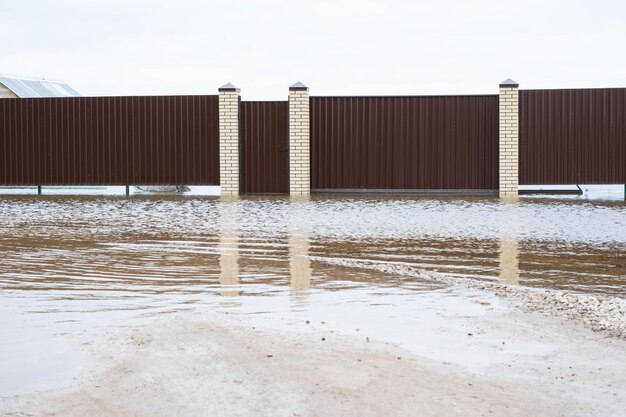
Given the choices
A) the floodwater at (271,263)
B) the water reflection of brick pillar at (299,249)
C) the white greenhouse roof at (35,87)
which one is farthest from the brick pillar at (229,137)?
the white greenhouse roof at (35,87)

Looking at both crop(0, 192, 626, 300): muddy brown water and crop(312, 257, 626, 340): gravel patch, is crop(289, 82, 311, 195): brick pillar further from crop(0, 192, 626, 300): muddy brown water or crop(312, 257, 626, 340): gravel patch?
crop(312, 257, 626, 340): gravel patch

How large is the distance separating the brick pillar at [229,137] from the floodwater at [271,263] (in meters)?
4.93

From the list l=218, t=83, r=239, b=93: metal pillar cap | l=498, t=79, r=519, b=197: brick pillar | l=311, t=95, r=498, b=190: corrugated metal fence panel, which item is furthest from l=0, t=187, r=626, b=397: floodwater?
l=218, t=83, r=239, b=93: metal pillar cap

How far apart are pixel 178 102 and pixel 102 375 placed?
1874 centimetres

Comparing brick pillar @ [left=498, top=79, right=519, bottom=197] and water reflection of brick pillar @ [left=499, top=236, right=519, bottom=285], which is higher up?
brick pillar @ [left=498, top=79, right=519, bottom=197]

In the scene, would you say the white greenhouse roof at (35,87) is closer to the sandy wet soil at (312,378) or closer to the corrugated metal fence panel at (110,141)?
the corrugated metal fence panel at (110,141)

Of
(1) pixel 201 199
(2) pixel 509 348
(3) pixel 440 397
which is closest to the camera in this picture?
(3) pixel 440 397

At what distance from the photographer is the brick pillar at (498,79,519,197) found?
21938mm

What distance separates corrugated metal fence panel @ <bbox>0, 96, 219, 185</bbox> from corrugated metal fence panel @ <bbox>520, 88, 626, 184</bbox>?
26.8 ft

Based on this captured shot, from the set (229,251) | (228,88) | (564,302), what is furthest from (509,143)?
(564,302)

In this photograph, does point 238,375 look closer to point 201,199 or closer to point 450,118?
point 201,199

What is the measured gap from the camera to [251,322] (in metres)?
5.97

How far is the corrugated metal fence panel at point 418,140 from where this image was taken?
72.9 ft

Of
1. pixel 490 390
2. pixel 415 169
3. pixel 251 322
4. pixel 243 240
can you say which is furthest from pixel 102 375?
pixel 415 169
